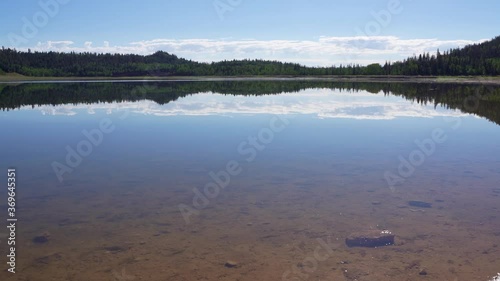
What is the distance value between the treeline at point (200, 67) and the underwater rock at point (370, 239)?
115895mm

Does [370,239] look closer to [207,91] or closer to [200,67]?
[207,91]

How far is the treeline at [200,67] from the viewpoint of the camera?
122000 mm

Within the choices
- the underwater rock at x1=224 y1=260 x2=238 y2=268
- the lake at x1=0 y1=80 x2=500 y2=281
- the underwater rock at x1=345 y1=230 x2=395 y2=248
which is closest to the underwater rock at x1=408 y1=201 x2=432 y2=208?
the lake at x1=0 y1=80 x2=500 y2=281

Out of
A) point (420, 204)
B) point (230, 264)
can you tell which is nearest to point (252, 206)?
point (230, 264)

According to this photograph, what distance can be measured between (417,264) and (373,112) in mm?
20825

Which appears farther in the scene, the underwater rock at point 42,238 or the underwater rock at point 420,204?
the underwater rock at point 420,204

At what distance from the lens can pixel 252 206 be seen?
26.7 ft

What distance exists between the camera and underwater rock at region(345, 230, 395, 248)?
6391 mm

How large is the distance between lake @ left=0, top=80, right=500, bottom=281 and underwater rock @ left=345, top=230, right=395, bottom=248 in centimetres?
11

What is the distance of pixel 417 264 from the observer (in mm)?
5812

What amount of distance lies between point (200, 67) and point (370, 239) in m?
158

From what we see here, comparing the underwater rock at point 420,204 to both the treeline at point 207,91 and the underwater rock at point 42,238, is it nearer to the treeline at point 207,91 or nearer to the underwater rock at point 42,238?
the underwater rock at point 42,238

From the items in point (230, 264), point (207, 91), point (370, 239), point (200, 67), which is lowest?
point (230, 264)

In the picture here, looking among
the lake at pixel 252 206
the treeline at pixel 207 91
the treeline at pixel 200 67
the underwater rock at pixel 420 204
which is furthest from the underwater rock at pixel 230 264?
the treeline at pixel 200 67
